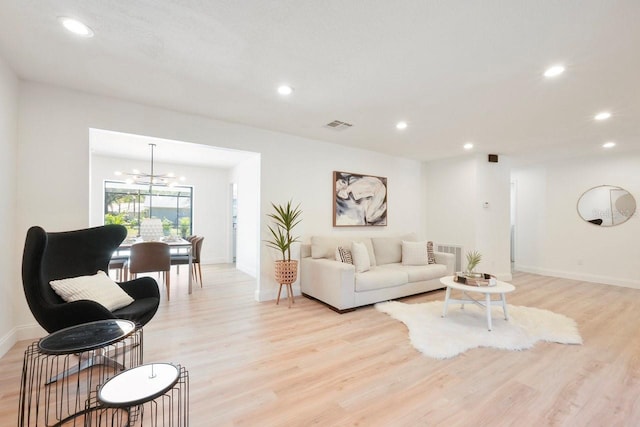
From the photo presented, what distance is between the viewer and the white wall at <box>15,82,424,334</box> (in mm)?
2777

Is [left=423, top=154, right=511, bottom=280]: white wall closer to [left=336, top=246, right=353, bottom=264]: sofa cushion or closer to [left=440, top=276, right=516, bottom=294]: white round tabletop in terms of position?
[left=440, top=276, right=516, bottom=294]: white round tabletop

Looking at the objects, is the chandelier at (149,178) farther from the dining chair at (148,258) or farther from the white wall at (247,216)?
the dining chair at (148,258)

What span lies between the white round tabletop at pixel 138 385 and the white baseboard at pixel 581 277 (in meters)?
7.26

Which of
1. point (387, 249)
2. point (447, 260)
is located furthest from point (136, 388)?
point (447, 260)

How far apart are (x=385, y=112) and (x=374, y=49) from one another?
131 cm

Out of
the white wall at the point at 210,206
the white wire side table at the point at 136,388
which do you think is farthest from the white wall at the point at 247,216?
the white wire side table at the point at 136,388

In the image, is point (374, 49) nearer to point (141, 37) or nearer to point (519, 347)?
point (141, 37)

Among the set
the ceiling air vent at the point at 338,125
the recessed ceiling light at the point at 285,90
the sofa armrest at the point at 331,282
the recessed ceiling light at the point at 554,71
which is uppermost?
the recessed ceiling light at the point at 285,90

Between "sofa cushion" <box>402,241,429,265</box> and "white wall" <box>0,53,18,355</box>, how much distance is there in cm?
484

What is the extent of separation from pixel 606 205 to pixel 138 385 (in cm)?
753

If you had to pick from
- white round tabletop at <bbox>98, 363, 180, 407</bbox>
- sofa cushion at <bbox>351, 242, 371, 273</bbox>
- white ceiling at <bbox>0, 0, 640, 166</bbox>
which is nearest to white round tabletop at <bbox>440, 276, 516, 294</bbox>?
sofa cushion at <bbox>351, 242, 371, 273</bbox>

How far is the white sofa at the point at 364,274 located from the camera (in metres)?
3.64

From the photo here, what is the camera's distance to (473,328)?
3.08 metres

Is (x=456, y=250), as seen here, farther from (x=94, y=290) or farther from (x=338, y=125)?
(x=94, y=290)
